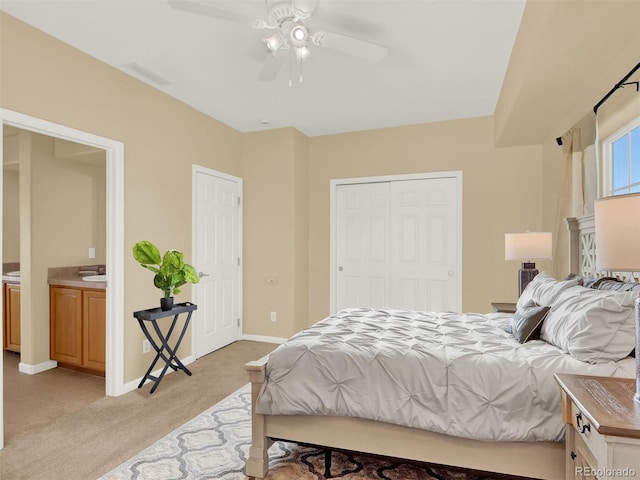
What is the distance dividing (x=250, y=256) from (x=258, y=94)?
2064 mm

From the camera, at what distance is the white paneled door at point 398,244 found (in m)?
4.45

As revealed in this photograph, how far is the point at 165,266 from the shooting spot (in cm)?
315

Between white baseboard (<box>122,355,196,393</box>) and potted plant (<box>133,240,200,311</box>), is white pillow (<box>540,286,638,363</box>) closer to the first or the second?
potted plant (<box>133,240,200,311</box>)

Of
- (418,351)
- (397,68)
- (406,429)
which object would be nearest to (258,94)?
(397,68)

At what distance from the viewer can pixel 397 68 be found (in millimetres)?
3090

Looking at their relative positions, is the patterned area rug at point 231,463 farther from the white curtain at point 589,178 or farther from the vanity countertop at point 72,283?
the white curtain at point 589,178

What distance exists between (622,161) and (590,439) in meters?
2.08

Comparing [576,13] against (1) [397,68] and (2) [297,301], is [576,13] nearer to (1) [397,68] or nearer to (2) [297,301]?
(1) [397,68]

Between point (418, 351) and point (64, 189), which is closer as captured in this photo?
point (418, 351)

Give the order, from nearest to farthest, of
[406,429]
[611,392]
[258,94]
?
[611,392]
[406,429]
[258,94]

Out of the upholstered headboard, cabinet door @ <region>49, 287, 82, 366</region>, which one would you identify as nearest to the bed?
the upholstered headboard

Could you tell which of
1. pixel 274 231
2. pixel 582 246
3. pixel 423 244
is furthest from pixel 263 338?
pixel 582 246

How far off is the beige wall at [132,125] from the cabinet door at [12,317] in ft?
5.82

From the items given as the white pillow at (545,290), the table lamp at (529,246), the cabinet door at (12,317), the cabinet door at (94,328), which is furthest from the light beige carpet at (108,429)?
the table lamp at (529,246)
